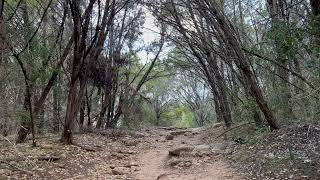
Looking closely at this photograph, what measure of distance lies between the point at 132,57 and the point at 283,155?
444 inches

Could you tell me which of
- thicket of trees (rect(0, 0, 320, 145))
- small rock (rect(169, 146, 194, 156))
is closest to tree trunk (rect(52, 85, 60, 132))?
thicket of trees (rect(0, 0, 320, 145))

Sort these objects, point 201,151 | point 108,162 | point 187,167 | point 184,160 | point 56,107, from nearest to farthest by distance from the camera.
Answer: point 187,167 → point 184,160 → point 108,162 → point 201,151 → point 56,107

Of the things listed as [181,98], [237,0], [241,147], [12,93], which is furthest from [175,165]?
[181,98]

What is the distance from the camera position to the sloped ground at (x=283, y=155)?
5348mm

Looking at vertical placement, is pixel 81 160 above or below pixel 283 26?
below

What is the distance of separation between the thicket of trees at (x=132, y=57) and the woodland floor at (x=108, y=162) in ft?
2.18

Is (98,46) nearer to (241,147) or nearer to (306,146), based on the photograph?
(241,147)

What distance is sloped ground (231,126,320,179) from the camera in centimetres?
535

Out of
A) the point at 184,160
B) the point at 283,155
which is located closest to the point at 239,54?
the point at 283,155

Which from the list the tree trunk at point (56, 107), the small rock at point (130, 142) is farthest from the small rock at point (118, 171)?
the tree trunk at point (56, 107)

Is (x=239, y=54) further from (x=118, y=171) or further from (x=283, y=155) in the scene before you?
(x=118, y=171)

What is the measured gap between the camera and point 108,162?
828 cm

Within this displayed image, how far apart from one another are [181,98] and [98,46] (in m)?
20.4

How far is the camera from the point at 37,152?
26.5 ft
